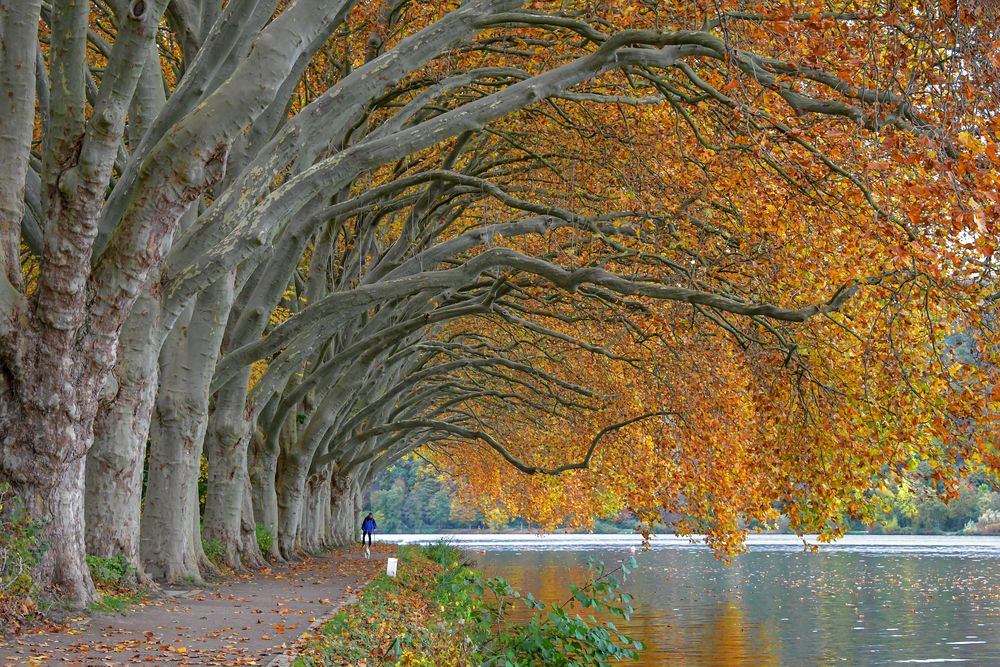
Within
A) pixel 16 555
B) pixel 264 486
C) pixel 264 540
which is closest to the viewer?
pixel 16 555

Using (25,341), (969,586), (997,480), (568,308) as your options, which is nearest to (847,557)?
(969,586)

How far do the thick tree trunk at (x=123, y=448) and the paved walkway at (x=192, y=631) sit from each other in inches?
39.0

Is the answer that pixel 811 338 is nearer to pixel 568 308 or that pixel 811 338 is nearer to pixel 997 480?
pixel 997 480

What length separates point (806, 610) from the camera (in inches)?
1097

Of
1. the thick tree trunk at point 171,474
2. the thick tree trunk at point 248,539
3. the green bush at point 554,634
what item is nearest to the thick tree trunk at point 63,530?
the green bush at point 554,634

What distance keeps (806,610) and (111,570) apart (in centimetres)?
2032

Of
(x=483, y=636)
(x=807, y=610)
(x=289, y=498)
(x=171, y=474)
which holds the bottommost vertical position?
(x=807, y=610)

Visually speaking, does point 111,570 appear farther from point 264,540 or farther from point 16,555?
point 264,540

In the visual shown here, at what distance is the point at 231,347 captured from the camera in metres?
18.1

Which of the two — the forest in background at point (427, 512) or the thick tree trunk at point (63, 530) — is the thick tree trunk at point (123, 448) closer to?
the thick tree trunk at point (63, 530)

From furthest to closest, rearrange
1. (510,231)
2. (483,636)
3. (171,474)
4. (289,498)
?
(289,498) → (171,474) → (510,231) → (483,636)

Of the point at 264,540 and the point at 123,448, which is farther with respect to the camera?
the point at 264,540

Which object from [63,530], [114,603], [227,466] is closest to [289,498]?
[227,466]

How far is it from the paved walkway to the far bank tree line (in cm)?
80
